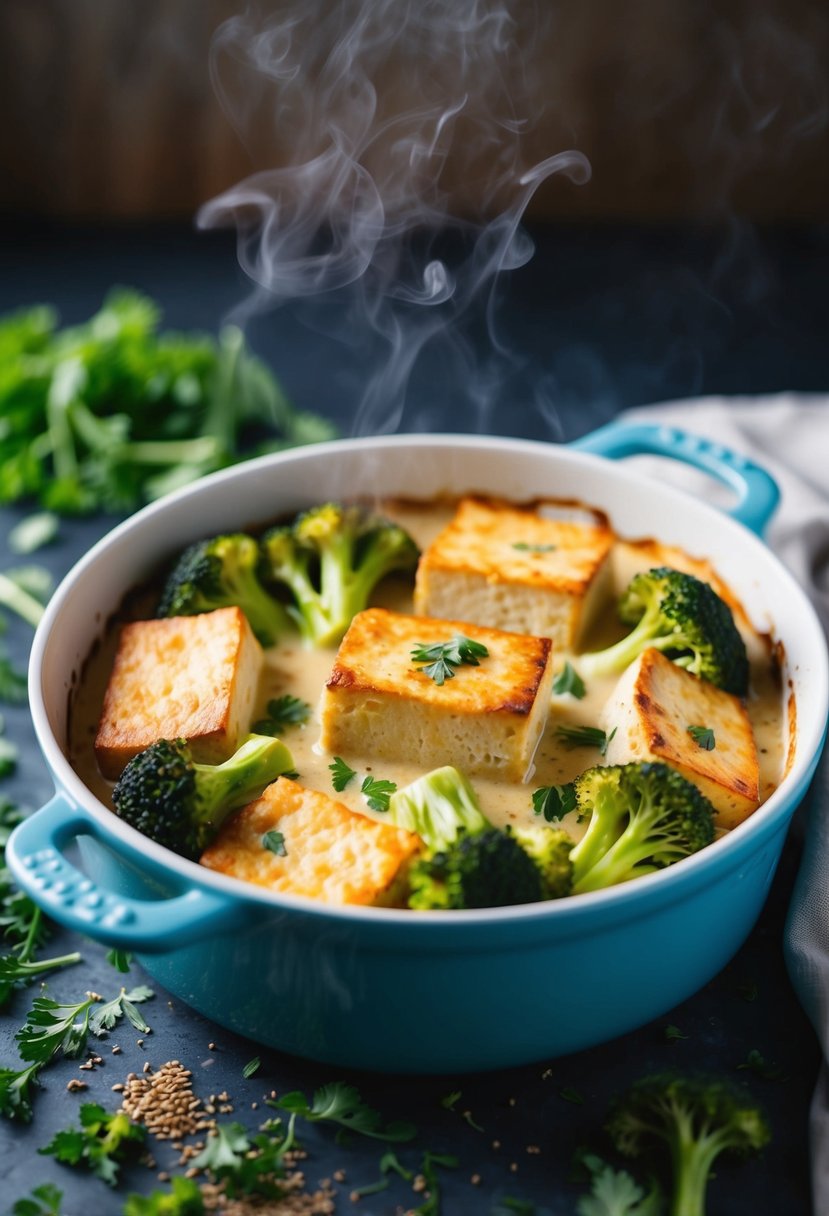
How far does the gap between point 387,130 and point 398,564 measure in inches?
111

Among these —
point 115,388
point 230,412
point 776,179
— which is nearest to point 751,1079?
point 230,412

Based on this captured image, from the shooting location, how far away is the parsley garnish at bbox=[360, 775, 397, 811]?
2396mm

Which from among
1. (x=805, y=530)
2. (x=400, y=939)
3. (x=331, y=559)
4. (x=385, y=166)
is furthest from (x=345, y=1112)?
(x=385, y=166)

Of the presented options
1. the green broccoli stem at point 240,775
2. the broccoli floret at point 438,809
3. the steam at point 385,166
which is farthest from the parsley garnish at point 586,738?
the steam at point 385,166

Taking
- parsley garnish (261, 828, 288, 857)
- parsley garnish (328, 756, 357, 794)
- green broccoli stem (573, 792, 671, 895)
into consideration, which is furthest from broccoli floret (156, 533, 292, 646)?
green broccoli stem (573, 792, 671, 895)

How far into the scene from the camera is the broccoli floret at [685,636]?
8.96 ft

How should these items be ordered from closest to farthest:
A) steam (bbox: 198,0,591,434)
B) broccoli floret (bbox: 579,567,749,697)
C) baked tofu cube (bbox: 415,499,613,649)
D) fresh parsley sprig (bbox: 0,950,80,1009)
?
fresh parsley sprig (bbox: 0,950,80,1009) → broccoli floret (bbox: 579,567,749,697) → baked tofu cube (bbox: 415,499,613,649) → steam (bbox: 198,0,591,434)

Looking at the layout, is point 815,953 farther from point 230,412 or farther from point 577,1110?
point 230,412

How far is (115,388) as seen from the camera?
4.20 metres

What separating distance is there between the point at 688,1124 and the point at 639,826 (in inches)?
18.7

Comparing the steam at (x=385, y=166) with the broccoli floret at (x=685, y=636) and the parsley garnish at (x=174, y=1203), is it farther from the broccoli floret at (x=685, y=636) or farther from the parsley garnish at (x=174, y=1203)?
the parsley garnish at (x=174, y=1203)

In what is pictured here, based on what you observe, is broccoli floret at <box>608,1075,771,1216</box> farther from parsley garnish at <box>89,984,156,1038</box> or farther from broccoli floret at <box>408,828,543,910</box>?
parsley garnish at <box>89,984,156,1038</box>

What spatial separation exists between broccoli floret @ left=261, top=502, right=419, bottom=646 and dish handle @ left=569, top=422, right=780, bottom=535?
1.96 ft

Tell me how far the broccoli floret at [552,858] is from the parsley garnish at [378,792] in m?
0.32
